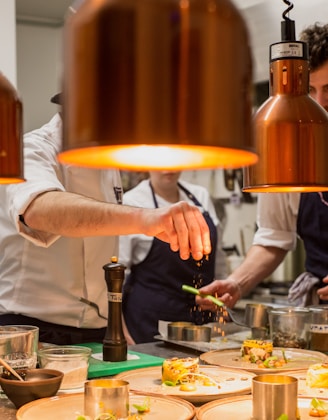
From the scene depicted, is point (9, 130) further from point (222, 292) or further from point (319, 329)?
point (222, 292)

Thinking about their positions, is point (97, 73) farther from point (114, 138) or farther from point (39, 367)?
point (39, 367)

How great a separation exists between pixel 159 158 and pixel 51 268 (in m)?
1.52

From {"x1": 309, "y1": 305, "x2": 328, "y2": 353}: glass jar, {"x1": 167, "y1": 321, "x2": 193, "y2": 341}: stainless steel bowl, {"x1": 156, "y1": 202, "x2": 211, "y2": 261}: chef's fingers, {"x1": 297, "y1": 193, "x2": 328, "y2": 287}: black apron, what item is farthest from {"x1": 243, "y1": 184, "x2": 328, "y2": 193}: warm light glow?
{"x1": 297, "y1": 193, "x2": 328, "y2": 287}: black apron

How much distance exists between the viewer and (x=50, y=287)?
2.44 m

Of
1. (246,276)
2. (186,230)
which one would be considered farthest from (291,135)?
(246,276)

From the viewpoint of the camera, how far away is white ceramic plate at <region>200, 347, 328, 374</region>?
201 centimetres

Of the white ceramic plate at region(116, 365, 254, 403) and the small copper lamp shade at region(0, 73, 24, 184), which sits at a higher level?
the small copper lamp shade at region(0, 73, 24, 184)

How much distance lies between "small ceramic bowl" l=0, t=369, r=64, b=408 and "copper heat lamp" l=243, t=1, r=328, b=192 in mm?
678

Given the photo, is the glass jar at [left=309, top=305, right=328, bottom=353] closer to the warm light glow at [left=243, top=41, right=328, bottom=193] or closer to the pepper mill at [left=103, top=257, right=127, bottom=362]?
the pepper mill at [left=103, top=257, right=127, bottom=362]

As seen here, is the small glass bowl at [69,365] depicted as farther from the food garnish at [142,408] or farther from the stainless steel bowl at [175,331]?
the stainless steel bowl at [175,331]

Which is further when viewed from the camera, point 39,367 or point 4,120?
point 39,367

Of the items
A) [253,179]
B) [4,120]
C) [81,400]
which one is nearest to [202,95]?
[4,120]

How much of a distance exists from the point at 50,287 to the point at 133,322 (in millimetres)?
1623

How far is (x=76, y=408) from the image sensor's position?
161 centimetres
